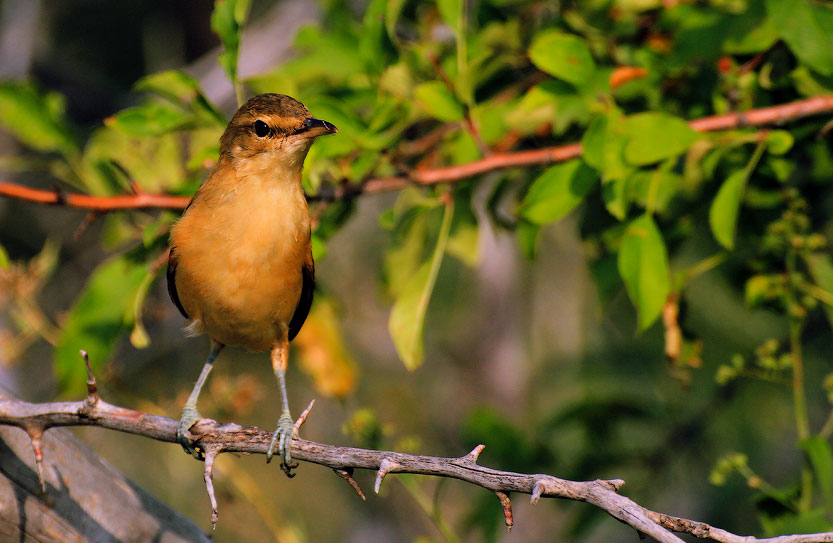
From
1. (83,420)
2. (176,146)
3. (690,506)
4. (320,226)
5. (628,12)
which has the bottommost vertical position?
(690,506)

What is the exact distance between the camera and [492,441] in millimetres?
4598

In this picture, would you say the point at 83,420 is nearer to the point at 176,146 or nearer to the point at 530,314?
the point at 176,146

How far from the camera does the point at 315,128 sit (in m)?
3.36

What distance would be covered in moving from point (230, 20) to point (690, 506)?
5.47 meters

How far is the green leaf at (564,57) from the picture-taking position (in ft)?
11.7

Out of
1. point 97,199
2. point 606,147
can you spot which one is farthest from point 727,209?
point 97,199

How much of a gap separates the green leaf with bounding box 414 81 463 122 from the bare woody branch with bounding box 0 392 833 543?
1546 millimetres

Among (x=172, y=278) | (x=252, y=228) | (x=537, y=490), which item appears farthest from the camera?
(x=172, y=278)

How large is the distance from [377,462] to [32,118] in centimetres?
291

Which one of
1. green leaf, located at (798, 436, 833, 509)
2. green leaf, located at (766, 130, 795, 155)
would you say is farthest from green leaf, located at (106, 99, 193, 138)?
green leaf, located at (798, 436, 833, 509)

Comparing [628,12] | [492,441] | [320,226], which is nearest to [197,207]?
[320,226]

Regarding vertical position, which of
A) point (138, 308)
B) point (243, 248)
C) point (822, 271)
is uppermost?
point (138, 308)

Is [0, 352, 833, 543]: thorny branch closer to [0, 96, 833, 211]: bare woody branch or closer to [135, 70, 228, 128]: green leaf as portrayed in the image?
[0, 96, 833, 211]: bare woody branch

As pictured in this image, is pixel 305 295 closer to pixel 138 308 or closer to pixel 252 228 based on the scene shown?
pixel 252 228
